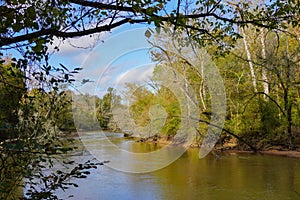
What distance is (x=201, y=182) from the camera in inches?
255

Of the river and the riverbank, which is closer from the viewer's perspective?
the river

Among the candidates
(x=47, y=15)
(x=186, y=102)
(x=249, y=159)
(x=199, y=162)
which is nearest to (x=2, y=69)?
(x=47, y=15)

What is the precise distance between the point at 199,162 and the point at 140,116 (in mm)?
4578

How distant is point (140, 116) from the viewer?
13305mm

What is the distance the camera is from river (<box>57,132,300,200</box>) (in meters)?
5.48

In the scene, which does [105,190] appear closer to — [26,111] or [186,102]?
[26,111]

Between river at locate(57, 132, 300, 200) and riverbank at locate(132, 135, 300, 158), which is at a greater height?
riverbank at locate(132, 135, 300, 158)

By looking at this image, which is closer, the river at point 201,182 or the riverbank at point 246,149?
the river at point 201,182

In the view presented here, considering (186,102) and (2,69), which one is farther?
(186,102)

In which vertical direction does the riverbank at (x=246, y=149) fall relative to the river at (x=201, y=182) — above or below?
above

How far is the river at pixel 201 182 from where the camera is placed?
5484mm

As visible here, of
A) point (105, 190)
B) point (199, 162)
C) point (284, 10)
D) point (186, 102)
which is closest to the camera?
point (284, 10)

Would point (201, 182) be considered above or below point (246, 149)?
below

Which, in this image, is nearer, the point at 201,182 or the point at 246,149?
the point at 201,182
